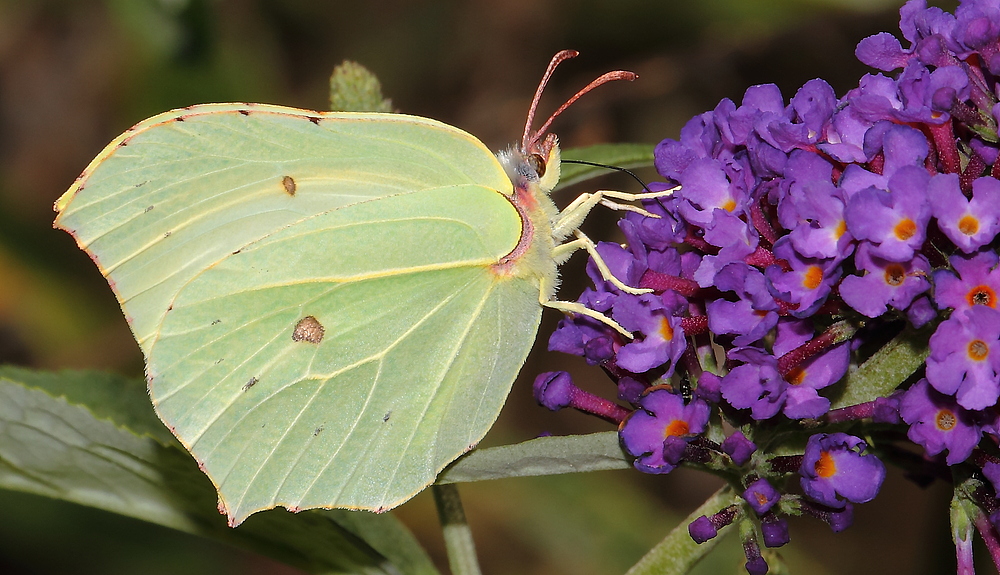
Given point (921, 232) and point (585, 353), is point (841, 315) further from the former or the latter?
point (585, 353)

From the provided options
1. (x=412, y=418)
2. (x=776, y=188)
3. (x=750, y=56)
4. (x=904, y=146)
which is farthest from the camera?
A: (x=750, y=56)

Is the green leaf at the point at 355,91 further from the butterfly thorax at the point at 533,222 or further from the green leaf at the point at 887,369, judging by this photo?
the green leaf at the point at 887,369

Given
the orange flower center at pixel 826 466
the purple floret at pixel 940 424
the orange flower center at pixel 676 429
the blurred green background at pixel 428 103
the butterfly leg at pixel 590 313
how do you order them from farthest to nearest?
the blurred green background at pixel 428 103 < the butterfly leg at pixel 590 313 < the orange flower center at pixel 676 429 < the orange flower center at pixel 826 466 < the purple floret at pixel 940 424

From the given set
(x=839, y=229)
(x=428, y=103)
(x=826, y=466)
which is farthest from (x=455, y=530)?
(x=428, y=103)

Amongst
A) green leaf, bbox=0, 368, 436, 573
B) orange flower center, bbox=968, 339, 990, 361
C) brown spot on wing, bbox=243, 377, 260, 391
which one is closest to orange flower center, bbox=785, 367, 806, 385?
orange flower center, bbox=968, 339, 990, 361

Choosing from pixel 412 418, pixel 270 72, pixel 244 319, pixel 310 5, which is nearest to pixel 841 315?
pixel 412 418

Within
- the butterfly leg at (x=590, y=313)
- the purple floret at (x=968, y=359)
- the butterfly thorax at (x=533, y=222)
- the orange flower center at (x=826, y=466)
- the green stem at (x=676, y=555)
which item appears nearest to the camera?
the purple floret at (x=968, y=359)

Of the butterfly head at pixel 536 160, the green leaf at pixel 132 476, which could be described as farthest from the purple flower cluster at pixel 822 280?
the green leaf at pixel 132 476

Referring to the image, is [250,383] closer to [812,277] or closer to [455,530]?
[455,530]
